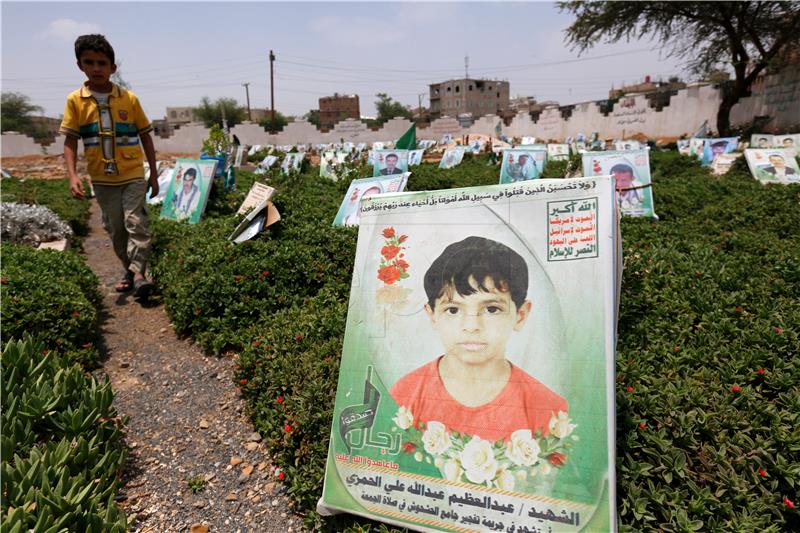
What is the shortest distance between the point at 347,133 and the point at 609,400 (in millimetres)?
34196

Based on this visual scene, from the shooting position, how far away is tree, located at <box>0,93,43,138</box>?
44.2 m

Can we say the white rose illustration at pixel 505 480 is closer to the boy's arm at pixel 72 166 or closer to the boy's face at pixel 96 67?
the boy's arm at pixel 72 166

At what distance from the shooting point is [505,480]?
5.33ft

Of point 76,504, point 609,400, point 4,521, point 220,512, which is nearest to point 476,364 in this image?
point 609,400

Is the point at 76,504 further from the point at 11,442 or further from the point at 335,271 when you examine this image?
the point at 335,271

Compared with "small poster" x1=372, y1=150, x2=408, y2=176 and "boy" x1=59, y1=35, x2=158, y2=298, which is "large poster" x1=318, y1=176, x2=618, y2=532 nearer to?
"boy" x1=59, y1=35, x2=158, y2=298

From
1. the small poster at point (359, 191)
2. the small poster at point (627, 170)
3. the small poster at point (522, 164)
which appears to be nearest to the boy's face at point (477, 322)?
the small poster at point (359, 191)


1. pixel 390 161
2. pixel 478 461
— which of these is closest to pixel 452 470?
pixel 478 461

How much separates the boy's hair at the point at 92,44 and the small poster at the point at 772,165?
8.54 metres

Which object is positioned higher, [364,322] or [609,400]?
[364,322]

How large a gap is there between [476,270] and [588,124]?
30180 millimetres

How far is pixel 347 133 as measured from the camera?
112 ft

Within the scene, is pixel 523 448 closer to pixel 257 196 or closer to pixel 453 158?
pixel 257 196

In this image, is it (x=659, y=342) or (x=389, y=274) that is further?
(x=659, y=342)
